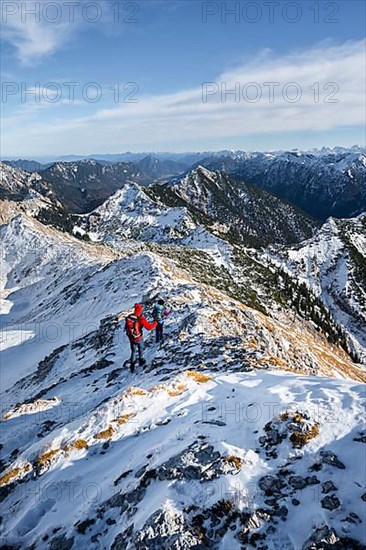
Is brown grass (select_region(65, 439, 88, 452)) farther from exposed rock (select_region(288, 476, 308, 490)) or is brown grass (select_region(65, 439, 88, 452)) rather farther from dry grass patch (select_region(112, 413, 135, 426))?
exposed rock (select_region(288, 476, 308, 490))

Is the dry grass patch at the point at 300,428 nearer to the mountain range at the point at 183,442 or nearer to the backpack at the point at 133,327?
the mountain range at the point at 183,442

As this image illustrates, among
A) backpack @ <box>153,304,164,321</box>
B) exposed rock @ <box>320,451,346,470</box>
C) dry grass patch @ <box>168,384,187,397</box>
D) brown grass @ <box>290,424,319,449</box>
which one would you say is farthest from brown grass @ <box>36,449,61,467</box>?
backpack @ <box>153,304,164,321</box>

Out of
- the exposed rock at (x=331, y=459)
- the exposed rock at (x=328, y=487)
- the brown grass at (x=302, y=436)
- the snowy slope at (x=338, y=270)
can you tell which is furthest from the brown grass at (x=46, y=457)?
the snowy slope at (x=338, y=270)

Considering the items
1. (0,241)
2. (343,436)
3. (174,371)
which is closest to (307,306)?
(0,241)

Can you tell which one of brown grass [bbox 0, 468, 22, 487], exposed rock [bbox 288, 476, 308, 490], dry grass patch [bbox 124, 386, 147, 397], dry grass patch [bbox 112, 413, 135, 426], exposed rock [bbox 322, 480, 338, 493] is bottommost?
brown grass [bbox 0, 468, 22, 487]

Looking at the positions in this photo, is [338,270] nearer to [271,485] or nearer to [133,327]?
[133,327]

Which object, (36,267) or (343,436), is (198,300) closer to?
(343,436)

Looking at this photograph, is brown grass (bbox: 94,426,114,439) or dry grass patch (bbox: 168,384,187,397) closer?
brown grass (bbox: 94,426,114,439)
